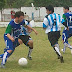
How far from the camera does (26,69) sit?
8422 mm

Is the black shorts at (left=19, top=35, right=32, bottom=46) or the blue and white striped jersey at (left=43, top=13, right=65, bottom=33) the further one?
the black shorts at (left=19, top=35, right=32, bottom=46)

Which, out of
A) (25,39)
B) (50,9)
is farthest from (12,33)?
(50,9)

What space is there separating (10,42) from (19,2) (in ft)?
189

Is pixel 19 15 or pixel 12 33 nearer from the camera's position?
pixel 19 15

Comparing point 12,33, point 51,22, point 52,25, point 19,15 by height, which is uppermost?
point 19,15

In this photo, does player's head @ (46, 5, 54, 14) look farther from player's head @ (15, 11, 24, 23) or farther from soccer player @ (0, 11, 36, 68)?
player's head @ (15, 11, 24, 23)

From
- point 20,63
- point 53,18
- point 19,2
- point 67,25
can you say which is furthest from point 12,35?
point 19,2

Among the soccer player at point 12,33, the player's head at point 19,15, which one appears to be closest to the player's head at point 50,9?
the soccer player at point 12,33

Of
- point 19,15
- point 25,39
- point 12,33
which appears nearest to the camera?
point 19,15

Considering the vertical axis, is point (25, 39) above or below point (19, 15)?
below

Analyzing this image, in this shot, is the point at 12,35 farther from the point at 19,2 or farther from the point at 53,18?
the point at 19,2

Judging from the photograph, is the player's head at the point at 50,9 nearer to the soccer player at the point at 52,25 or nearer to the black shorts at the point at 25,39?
the soccer player at the point at 52,25

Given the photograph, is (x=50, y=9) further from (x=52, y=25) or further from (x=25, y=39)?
(x=25, y=39)

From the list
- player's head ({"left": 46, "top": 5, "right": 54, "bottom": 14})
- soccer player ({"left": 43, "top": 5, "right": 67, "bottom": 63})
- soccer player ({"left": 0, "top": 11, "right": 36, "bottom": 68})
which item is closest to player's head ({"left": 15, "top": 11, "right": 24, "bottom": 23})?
soccer player ({"left": 0, "top": 11, "right": 36, "bottom": 68})
